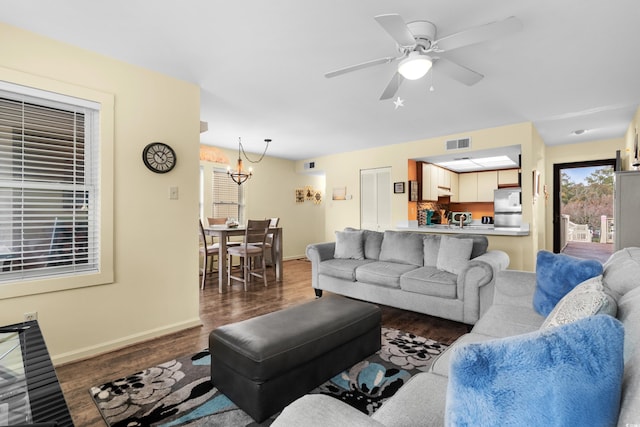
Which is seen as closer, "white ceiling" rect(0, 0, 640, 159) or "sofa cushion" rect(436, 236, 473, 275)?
"white ceiling" rect(0, 0, 640, 159)

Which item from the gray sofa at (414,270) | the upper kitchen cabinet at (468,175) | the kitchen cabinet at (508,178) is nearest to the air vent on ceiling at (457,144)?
the upper kitchen cabinet at (468,175)

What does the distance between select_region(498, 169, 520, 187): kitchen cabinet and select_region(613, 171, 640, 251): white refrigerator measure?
14.0ft

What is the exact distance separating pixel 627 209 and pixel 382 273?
2409 mm

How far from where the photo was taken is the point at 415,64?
225 cm

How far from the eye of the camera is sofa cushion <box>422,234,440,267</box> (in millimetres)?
3695

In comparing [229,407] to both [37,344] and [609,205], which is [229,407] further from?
[609,205]

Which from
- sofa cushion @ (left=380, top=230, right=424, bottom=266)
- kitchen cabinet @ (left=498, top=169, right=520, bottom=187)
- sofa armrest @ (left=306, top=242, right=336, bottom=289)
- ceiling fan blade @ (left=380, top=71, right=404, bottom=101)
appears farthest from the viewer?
kitchen cabinet @ (left=498, top=169, right=520, bottom=187)

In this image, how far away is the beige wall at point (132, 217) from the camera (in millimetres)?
2406

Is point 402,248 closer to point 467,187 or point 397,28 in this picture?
point 397,28

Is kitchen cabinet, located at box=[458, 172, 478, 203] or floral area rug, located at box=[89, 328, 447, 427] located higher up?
kitchen cabinet, located at box=[458, 172, 478, 203]

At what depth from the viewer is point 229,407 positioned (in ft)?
6.04

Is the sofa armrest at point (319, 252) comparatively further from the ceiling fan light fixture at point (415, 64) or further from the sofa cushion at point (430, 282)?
the ceiling fan light fixture at point (415, 64)

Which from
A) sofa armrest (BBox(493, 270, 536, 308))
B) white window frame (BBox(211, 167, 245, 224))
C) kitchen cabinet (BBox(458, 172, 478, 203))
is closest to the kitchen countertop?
kitchen cabinet (BBox(458, 172, 478, 203))

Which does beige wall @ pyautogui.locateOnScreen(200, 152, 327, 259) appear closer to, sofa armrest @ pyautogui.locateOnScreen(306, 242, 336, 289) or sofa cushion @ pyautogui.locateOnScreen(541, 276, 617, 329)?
sofa armrest @ pyautogui.locateOnScreen(306, 242, 336, 289)
